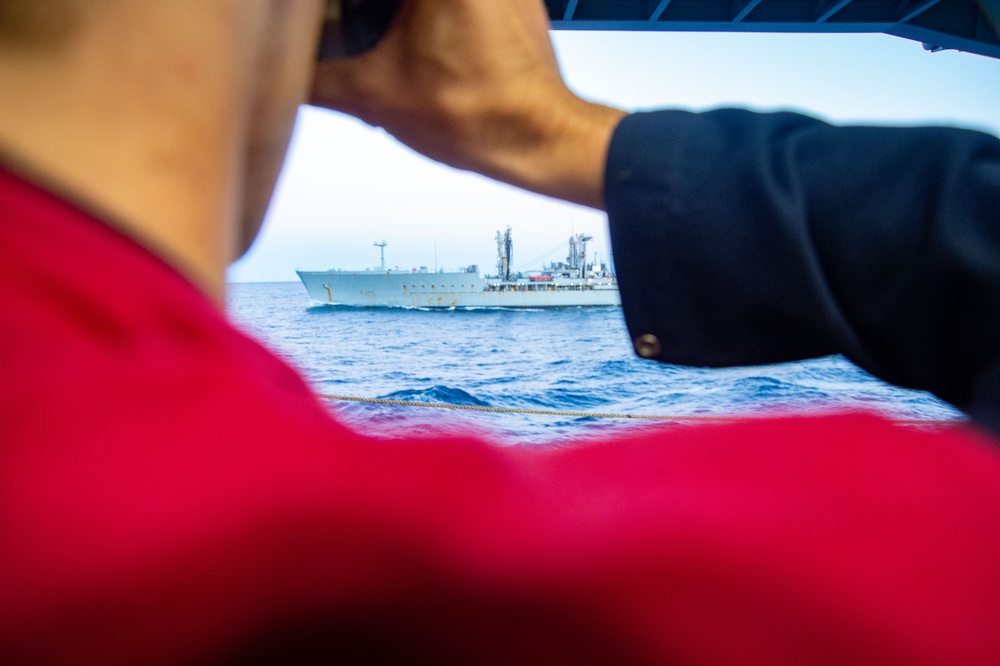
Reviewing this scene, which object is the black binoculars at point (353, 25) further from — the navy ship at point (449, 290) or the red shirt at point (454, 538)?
the navy ship at point (449, 290)

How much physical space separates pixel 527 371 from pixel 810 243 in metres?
12.4

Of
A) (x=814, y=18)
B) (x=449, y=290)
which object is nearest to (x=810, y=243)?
(x=814, y=18)

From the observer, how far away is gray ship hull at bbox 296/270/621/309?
740 inches

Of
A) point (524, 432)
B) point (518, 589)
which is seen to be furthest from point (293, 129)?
point (524, 432)

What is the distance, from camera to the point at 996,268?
241 millimetres

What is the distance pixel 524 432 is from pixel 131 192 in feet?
24.3

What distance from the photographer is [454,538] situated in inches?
3.5

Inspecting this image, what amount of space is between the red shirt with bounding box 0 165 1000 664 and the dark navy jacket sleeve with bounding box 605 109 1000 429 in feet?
0.60

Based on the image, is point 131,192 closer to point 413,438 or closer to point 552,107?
point 413,438

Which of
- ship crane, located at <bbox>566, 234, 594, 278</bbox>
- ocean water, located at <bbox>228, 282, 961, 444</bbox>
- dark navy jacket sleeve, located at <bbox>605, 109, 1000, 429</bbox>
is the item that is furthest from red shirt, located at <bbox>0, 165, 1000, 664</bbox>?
ship crane, located at <bbox>566, 234, 594, 278</bbox>

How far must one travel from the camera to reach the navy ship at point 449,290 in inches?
739

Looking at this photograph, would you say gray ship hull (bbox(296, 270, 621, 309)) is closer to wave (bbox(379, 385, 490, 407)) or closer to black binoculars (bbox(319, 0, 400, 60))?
wave (bbox(379, 385, 490, 407))

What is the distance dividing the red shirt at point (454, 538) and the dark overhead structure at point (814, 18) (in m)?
3.33

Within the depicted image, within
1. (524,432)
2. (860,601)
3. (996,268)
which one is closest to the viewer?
(860,601)
